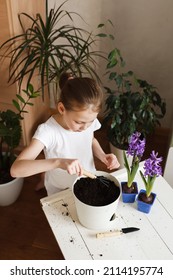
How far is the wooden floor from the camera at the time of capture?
156 cm

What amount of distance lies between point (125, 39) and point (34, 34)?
744 mm

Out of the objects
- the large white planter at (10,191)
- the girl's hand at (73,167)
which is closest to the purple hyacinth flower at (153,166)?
the girl's hand at (73,167)

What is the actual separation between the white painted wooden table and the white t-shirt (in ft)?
0.86

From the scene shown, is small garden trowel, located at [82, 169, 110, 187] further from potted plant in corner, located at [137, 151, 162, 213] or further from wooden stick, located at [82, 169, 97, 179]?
potted plant in corner, located at [137, 151, 162, 213]

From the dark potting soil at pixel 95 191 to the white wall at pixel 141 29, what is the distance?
1.48 meters

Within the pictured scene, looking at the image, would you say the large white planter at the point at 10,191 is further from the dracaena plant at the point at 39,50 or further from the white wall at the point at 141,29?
the white wall at the point at 141,29

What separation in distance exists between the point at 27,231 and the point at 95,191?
93 centimetres

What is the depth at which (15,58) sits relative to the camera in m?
1.60

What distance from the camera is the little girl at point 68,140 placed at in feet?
3.19

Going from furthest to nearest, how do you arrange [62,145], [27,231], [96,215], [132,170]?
1. [27,231]
2. [62,145]
3. [132,170]
4. [96,215]

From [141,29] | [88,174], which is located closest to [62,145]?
[88,174]

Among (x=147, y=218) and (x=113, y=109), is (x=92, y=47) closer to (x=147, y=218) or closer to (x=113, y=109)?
(x=113, y=109)

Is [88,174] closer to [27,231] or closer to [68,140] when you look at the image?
[68,140]

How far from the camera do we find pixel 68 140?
1261 mm
